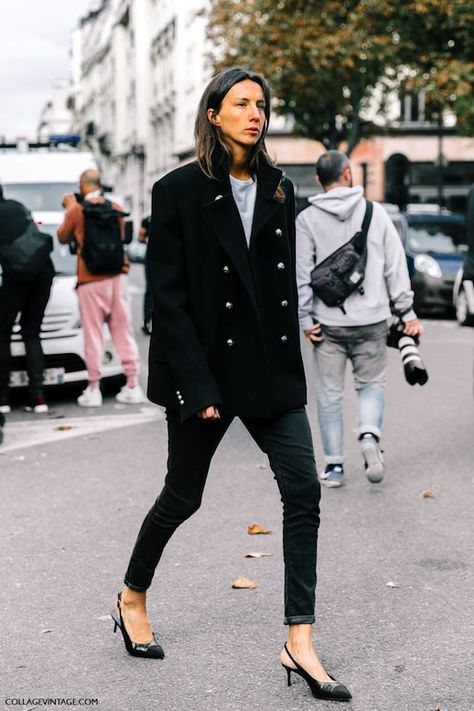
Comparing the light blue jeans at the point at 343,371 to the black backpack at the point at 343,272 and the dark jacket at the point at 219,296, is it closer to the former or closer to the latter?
the black backpack at the point at 343,272

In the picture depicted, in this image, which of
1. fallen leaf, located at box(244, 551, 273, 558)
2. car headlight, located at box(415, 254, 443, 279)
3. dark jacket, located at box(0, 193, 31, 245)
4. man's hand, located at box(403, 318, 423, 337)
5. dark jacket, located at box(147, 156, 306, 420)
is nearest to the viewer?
dark jacket, located at box(147, 156, 306, 420)

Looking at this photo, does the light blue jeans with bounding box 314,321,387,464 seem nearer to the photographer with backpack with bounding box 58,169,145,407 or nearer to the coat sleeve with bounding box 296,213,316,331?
the coat sleeve with bounding box 296,213,316,331

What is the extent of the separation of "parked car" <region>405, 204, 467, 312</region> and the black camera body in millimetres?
13116

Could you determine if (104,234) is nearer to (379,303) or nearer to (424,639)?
(379,303)

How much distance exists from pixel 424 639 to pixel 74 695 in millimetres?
1287

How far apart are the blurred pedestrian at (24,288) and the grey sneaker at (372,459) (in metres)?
3.56

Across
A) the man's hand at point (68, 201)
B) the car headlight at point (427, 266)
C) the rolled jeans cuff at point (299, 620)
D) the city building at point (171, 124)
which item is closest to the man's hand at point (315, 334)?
the rolled jeans cuff at point (299, 620)

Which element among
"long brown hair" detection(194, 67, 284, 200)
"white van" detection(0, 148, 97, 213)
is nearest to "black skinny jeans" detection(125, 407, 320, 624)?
"long brown hair" detection(194, 67, 284, 200)

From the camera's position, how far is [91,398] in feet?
35.8

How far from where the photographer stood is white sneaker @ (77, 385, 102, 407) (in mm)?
10898

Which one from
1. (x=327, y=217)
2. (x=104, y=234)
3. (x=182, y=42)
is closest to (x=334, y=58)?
(x=104, y=234)

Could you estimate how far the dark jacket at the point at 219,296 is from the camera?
399cm
